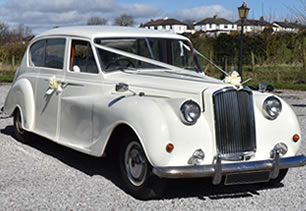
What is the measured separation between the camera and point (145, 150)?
15.3 ft

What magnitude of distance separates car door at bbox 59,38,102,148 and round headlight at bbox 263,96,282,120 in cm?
188

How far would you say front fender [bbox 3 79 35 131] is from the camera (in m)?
7.16

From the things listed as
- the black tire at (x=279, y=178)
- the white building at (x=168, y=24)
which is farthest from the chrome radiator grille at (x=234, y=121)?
the white building at (x=168, y=24)

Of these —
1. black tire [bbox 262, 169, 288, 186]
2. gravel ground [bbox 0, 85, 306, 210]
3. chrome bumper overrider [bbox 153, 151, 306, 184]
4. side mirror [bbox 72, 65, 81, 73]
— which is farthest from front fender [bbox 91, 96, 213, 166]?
side mirror [bbox 72, 65, 81, 73]

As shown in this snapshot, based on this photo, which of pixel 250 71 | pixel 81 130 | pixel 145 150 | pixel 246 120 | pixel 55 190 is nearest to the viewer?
pixel 145 150

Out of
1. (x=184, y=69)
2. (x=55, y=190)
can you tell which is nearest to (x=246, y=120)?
(x=184, y=69)

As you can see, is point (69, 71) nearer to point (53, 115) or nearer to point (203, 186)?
point (53, 115)

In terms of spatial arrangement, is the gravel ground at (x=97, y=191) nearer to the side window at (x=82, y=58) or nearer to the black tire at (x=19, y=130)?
the black tire at (x=19, y=130)

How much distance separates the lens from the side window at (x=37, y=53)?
740 cm

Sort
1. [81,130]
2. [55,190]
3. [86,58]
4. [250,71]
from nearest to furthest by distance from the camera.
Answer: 1. [55,190]
2. [81,130]
3. [86,58]
4. [250,71]

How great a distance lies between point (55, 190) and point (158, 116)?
4.89ft

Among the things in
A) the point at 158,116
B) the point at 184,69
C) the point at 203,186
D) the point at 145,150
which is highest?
the point at 184,69

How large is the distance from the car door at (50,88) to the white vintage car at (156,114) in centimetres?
1

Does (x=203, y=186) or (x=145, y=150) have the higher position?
(x=145, y=150)
